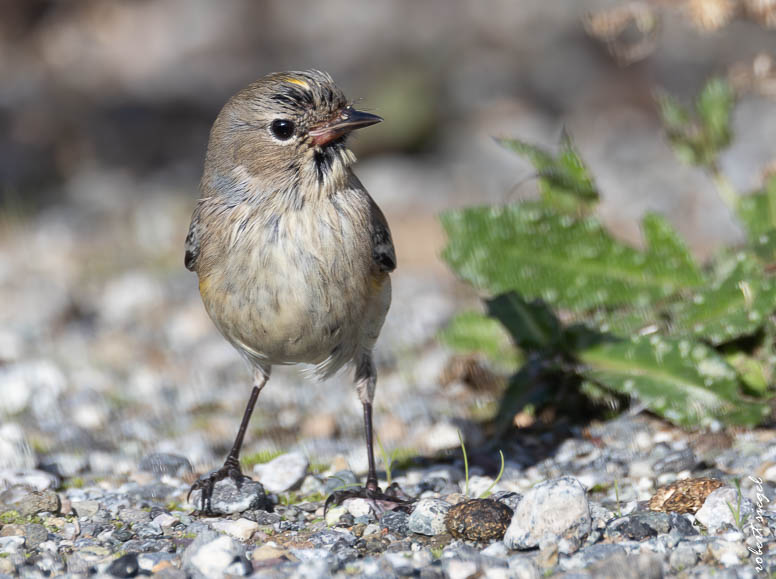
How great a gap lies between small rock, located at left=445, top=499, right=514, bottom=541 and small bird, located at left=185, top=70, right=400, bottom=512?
54 centimetres

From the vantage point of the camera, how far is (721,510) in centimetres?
354

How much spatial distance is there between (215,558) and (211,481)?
2.89 ft

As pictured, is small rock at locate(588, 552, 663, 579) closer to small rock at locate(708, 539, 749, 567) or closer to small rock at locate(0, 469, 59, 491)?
small rock at locate(708, 539, 749, 567)

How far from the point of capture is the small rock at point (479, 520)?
11.7ft

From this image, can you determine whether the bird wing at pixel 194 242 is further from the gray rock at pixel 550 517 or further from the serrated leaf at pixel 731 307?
the serrated leaf at pixel 731 307

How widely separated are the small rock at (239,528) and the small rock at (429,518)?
1.95 ft

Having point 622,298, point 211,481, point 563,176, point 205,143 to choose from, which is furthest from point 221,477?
point 205,143

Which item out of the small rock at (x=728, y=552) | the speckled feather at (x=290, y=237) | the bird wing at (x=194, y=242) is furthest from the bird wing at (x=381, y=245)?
the small rock at (x=728, y=552)

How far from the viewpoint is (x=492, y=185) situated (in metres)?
8.95

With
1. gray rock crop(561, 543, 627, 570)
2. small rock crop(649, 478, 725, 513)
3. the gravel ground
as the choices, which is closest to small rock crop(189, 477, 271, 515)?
the gravel ground

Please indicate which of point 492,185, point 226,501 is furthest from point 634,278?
point 492,185

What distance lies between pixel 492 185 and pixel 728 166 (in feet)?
6.76

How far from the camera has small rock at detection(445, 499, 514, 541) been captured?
3553 mm

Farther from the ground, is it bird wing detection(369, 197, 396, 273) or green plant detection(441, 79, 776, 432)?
bird wing detection(369, 197, 396, 273)
